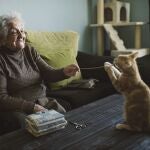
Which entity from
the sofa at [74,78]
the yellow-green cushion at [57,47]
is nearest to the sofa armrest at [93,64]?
Result: the sofa at [74,78]

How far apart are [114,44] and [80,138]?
6.18 feet

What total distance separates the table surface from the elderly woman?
371 mm

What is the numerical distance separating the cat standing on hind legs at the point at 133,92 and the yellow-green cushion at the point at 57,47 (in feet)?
3.43

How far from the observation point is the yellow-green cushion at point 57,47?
2203 mm

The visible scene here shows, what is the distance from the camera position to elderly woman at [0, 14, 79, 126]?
5.40 feet

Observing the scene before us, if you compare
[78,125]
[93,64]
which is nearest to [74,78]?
[93,64]

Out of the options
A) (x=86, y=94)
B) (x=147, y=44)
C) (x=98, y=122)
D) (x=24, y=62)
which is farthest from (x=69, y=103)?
(x=147, y=44)

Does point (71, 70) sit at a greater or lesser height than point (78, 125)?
greater

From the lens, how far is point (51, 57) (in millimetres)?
2209

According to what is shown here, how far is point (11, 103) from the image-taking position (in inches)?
63.4

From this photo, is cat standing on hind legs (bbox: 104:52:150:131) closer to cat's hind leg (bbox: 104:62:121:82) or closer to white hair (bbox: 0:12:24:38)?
cat's hind leg (bbox: 104:62:121:82)

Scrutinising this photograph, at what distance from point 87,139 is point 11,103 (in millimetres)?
606

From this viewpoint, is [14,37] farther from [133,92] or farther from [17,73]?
[133,92]

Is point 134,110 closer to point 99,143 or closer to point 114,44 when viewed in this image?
point 99,143
